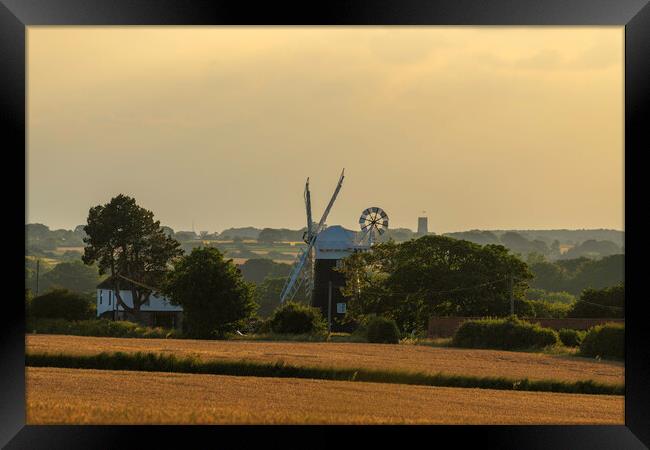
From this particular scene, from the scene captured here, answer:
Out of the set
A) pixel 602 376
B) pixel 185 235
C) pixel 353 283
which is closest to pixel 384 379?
pixel 602 376

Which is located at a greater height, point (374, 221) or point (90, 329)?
point (374, 221)

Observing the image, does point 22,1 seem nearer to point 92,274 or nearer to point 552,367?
point 552,367

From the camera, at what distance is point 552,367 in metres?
21.9

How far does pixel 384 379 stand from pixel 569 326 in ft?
46.1

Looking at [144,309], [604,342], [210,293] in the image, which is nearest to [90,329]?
[210,293]

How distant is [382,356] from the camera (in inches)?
950

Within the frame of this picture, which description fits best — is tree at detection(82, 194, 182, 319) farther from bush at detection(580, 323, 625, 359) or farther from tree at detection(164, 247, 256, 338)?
bush at detection(580, 323, 625, 359)

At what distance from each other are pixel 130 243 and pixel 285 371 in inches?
840

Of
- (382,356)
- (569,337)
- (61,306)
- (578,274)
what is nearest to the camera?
(382,356)

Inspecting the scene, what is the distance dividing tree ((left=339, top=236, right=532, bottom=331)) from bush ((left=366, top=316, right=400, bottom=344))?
3147mm

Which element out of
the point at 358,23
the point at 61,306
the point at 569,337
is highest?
the point at 358,23

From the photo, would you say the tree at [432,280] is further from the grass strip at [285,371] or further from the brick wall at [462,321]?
the grass strip at [285,371]

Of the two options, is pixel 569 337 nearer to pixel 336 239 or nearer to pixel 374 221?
pixel 374 221

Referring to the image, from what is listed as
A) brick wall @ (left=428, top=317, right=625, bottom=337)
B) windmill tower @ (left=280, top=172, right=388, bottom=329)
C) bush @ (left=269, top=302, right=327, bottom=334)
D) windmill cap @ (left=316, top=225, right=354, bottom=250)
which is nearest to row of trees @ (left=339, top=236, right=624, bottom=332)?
brick wall @ (left=428, top=317, right=625, bottom=337)
